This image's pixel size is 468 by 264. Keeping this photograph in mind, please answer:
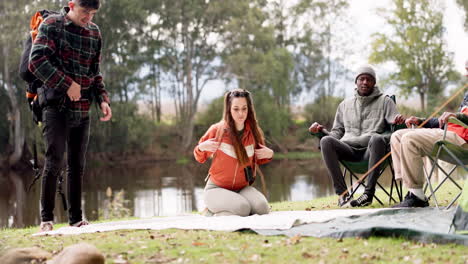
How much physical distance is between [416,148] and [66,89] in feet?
7.32

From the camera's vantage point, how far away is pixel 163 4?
22859mm

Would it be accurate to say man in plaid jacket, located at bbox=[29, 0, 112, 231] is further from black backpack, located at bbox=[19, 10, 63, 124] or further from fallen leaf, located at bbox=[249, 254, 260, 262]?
fallen leaf, located at bbox=[249, 254, 260, 262]

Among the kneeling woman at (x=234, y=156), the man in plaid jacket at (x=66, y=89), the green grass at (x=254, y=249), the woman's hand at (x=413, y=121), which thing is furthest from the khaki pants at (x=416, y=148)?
the man in plaid jacket at (x=66, y=89)

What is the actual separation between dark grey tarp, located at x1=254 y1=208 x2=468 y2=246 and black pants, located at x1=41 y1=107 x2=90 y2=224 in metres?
1.30

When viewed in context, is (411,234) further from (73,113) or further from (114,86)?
(114,86)

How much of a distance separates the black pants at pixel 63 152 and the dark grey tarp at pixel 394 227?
1.30 meters

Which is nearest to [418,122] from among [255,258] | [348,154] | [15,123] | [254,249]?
[348,154]

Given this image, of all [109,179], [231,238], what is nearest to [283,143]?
[109,179]

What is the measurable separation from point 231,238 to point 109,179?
1365 cm

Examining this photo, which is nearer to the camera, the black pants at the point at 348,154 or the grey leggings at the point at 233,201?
the grey leggings at the point at 233,201

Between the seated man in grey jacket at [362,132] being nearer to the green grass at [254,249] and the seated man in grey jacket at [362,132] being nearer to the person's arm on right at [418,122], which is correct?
the person's arm on right at [418,122]

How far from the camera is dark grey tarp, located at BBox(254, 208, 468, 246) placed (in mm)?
2674

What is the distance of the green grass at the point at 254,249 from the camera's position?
2414mm

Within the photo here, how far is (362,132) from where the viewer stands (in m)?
4.50
